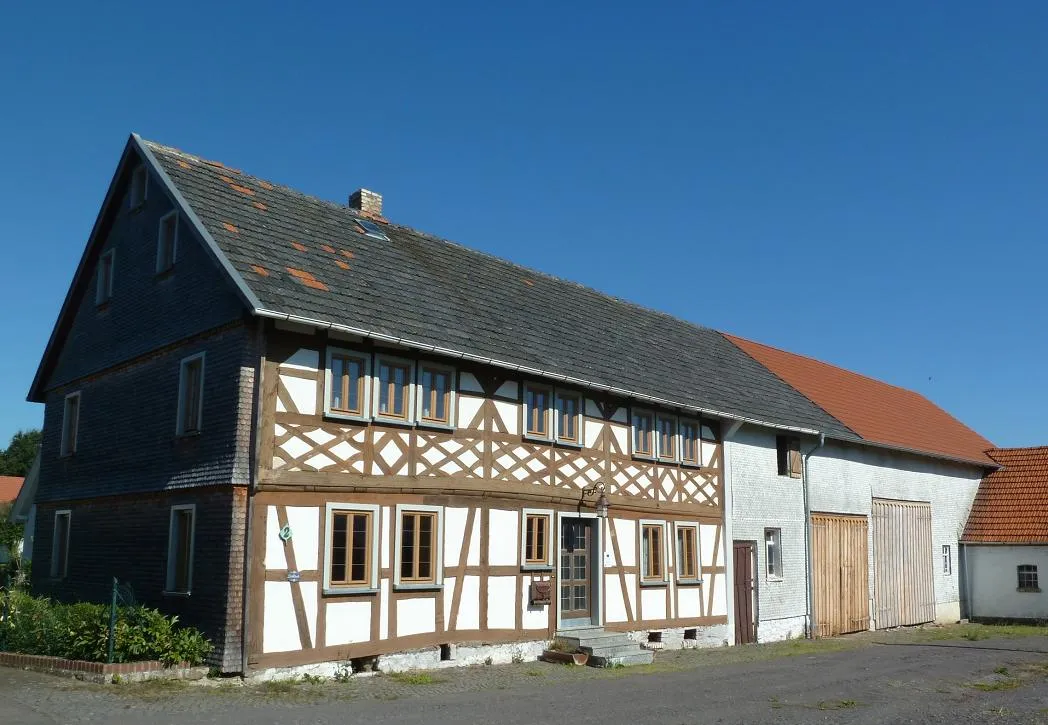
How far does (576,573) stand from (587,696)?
18.8ft

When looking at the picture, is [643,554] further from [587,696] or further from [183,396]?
[183,396]

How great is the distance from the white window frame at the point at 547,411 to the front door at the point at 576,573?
184 cm

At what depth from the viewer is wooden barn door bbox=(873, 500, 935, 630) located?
96.4ft

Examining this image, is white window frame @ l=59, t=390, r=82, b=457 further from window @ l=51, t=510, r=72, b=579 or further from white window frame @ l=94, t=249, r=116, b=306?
white window frame @ l=94, t=249, r=116, b=306

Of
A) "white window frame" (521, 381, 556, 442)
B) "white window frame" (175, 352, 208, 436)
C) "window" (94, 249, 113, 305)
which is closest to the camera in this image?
"white window frame" (175, 352, 208, 436)

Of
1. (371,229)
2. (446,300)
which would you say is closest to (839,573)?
(446,300)

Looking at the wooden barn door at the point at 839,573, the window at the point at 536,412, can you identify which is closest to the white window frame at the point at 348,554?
the window at the point at 536,412

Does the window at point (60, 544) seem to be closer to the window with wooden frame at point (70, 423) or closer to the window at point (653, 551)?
the window with wooden frame at point (70, 423)

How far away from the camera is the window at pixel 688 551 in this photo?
2309cm

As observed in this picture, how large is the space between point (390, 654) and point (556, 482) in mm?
5056

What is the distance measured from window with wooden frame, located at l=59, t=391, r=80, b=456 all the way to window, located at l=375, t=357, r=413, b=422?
7.97m

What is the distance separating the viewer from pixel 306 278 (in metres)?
17.2

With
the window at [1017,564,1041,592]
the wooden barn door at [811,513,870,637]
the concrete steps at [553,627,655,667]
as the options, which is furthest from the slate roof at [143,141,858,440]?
the window at [1017,564,1041,592]

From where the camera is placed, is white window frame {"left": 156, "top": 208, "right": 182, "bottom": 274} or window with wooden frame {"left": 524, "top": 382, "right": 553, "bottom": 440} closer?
white window frame {"left": 156, "top": 208, "right": 182, "bottom": 274}
